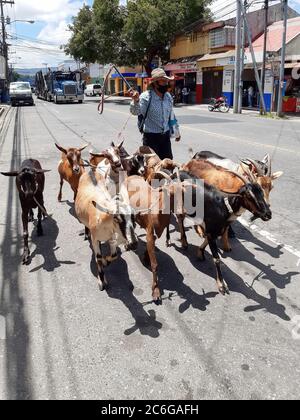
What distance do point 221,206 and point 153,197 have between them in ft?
2.57

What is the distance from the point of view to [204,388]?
2984 millimetres

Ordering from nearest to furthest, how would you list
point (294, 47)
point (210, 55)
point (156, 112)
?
point (156, 112)
point (294, 47)
point (210, 55)

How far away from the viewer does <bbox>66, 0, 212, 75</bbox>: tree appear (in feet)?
119

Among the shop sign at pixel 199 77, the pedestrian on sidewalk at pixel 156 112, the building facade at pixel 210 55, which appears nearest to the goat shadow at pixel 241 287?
the pedestrian on sidewalk at pixel 156 112

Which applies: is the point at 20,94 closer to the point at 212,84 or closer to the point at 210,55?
the point at 210,55

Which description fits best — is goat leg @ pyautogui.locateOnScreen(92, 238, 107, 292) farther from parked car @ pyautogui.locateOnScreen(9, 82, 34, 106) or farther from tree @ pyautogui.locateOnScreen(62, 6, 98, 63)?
tree @ pyautogui.locateOnScreen(62, 6, 98, 63)

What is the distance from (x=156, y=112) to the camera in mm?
Answer: 6023

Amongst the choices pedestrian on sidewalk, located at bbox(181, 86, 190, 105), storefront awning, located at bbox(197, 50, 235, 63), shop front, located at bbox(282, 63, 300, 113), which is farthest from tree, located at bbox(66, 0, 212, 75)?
shop front, located at bbox(282, 63, 300, 113)

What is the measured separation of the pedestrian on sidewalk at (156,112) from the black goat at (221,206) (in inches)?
71.3

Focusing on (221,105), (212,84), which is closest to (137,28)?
(212,84)

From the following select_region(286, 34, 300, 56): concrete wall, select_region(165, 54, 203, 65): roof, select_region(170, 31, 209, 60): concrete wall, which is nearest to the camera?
select_region(286, 34, 300, 56): concrete wall

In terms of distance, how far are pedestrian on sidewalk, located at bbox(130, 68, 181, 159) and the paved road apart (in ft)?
4.83

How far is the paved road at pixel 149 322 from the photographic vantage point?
304cm
